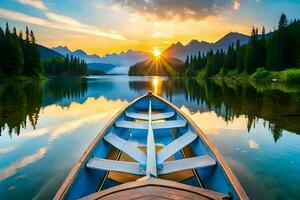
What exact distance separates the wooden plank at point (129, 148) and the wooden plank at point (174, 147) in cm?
40

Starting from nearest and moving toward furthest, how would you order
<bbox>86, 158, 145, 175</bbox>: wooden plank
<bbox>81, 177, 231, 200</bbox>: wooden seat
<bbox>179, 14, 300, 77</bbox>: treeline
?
<bbox>81, 177, 231, 200</bbox>: wooden seat → <bbox>86, 158, 145, 175</bbox>: wooden plank → <bbox>179, 14, 300, 77</bbox>: treeline

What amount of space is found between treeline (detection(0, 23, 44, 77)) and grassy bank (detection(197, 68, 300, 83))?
6301 centimetres

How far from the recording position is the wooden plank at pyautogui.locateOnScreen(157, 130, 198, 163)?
239 inches

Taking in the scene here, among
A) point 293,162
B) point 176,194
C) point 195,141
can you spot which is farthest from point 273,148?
point 176,194

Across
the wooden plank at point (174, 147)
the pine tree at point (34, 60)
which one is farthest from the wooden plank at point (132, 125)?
the pine tree at point (34, 60)

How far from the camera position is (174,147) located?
6762 millimetres

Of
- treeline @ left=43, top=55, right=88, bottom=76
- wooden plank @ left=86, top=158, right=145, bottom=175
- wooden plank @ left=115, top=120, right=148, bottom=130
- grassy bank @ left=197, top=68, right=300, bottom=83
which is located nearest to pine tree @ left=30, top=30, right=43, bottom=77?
treeline @ left=43, top=55, right=88, bottom=76

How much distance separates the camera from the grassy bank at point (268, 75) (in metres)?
56.9

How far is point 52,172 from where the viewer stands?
25.5 feet

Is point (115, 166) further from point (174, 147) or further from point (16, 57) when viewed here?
point (16, 57)

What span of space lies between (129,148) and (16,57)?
62.3 metres

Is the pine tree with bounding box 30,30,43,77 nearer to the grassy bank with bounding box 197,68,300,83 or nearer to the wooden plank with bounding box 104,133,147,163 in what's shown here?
the grassy bank with bounding box 197,68,300,83

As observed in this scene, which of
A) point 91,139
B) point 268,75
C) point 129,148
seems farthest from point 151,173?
point 268,75

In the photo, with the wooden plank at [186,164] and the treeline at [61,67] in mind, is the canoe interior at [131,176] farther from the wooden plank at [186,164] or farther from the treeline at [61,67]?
the treeline at [61,67]
